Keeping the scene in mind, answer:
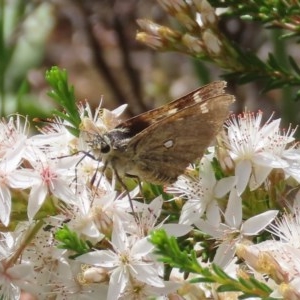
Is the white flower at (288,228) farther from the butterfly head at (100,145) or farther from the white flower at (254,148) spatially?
the butterfly head at (100,145)

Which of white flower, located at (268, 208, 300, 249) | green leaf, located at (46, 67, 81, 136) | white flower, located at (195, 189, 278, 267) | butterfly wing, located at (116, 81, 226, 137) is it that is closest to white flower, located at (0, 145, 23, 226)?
green leaf, located at (46, 67, 81, 136)

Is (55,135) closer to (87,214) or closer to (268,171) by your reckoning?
(87,214)

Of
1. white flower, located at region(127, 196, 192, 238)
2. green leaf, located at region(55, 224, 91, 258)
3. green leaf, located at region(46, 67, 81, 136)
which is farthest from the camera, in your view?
green leaf, located at region(46, 67, 81, 136)

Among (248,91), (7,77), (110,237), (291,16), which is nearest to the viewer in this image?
(110,237)

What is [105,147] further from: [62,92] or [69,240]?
[69,240]

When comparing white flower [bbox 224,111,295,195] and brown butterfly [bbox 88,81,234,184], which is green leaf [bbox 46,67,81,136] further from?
white flower [bbox 224,111,295,195]


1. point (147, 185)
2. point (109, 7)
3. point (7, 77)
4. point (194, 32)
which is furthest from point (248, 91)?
point (147, 185)

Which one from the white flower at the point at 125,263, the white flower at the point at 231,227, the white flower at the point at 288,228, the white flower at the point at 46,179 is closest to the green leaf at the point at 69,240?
the white flower at the point at 125,263
